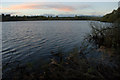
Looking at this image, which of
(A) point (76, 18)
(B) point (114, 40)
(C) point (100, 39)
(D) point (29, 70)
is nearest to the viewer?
(D) point (29, 70)

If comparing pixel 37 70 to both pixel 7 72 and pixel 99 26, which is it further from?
pixel 99 26

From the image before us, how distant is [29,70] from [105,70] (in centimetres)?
488

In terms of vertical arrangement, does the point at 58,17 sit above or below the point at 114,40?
above

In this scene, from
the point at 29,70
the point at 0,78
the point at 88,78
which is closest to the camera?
the point at 88,78

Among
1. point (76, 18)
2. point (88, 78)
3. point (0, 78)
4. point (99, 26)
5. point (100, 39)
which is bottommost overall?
point (0, 78)

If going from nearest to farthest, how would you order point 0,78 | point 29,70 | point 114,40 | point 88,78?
point 88,78, point 0,78, point 29,70, point 114,40

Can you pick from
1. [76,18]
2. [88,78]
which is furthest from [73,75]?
[76,18]

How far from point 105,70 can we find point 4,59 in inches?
340

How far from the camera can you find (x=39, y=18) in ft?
472

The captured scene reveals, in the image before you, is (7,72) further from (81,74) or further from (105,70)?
(105,70)

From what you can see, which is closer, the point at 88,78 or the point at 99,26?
the point at 88,78

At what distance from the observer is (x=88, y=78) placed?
15.0 ft

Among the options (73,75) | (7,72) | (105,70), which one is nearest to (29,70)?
(7,72)

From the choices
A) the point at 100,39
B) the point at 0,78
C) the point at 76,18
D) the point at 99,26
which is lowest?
the point at 0,78
